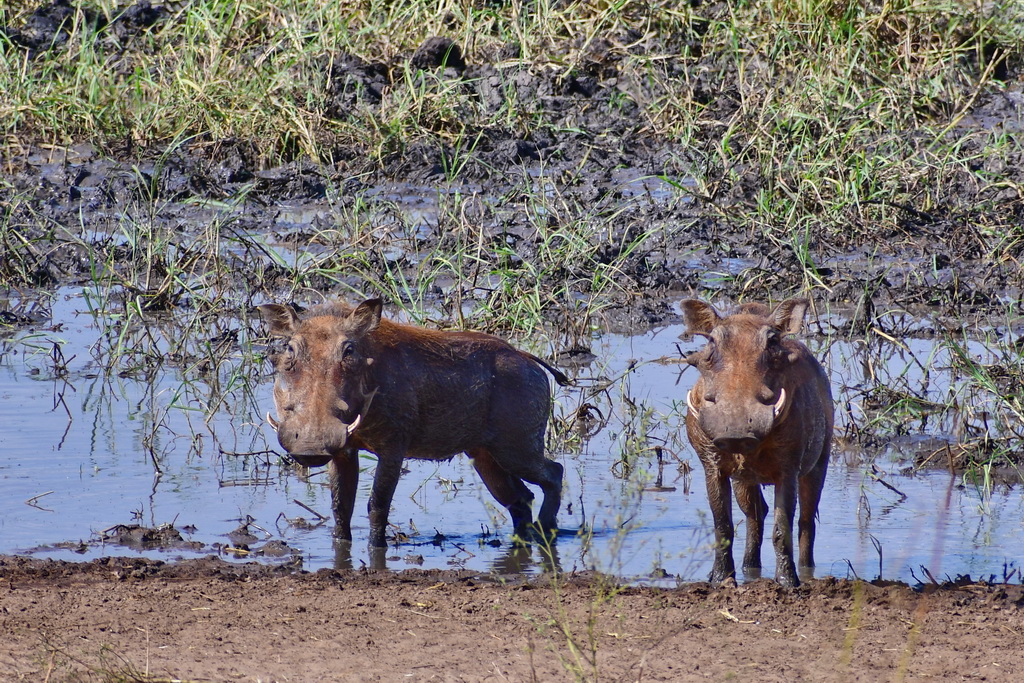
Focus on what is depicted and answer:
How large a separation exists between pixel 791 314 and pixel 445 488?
224 centimetres

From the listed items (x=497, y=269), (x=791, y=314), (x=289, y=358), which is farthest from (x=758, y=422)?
(x=497, y=269)

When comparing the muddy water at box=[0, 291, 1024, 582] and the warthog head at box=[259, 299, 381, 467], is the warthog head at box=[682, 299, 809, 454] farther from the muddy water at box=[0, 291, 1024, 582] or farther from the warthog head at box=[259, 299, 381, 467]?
the warthog head at box=[259, 299, 381, 467]

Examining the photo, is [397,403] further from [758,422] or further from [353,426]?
[758,422]

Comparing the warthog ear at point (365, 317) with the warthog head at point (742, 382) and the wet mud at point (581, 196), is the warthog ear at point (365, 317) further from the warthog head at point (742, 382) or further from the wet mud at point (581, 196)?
the wet mud at point (581, 196)

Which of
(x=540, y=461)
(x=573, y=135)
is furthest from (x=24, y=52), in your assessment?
(x=540, y=461)

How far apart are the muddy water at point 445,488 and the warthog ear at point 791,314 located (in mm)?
542

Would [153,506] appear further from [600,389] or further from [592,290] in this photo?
[592,290]

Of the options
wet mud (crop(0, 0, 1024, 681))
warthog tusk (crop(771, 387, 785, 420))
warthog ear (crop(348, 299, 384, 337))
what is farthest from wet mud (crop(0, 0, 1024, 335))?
warthog tusk (crop(771, 387, 785, 420))

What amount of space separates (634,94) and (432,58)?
1.70 metres

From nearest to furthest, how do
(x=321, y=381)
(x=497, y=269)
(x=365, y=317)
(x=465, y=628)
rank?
(x=465, y=628), (x=321, y=381), (x=365, y=317), (x=497, y=269)

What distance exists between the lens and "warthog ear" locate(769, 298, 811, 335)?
5004 mm

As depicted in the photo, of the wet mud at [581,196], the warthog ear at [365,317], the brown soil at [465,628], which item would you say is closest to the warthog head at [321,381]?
the warthog ear at [365,317]

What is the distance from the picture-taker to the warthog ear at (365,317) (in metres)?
5.40

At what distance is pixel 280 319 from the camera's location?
5516mm
